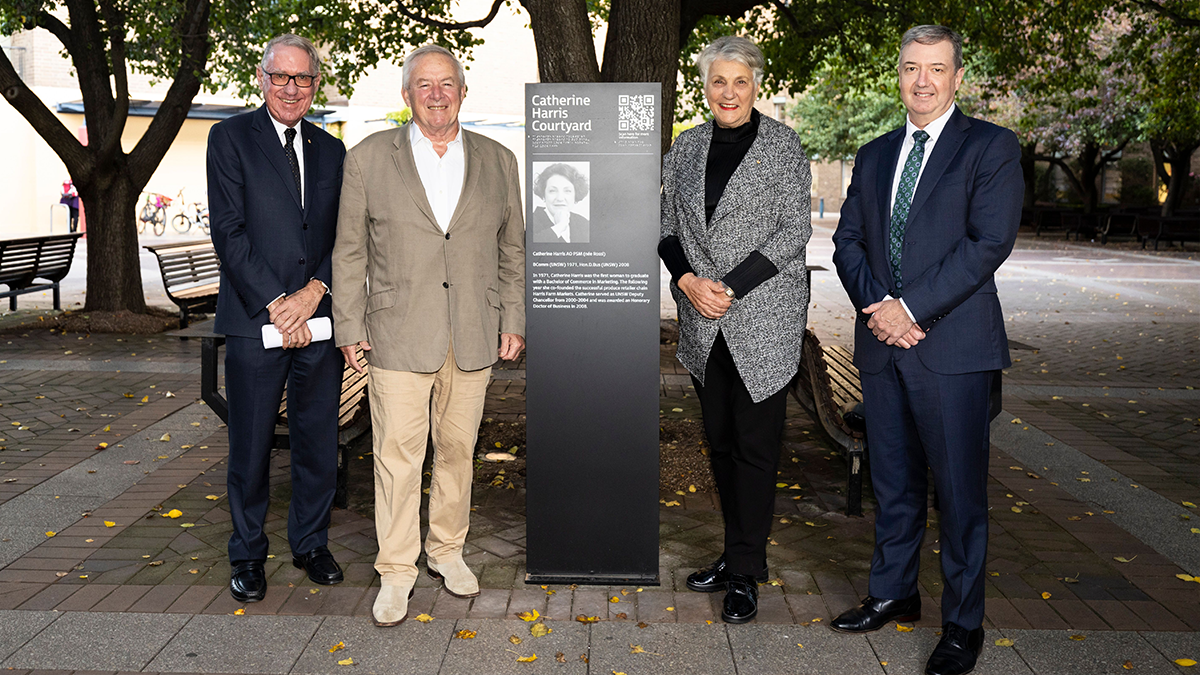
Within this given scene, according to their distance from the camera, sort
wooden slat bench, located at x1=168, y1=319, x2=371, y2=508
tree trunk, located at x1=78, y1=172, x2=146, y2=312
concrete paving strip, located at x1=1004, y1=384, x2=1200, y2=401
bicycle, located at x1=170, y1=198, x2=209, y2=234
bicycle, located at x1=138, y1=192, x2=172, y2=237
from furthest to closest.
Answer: bicycle, located at x1=170, y1=198, x2=209, y2=234 < bicycle, located at x1=138, y1=192, x2=172, y2=237 < tree trunk, located at x1=78, y1=172, x2=146, y2=312 < concrete paving strip, located at x1=1004, y1=384, x2=1200, y2=401 < wooden slat bench, located at x1=168, y1=319, x2=371, y2=508

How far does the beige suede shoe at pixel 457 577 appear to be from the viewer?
12.7 feet

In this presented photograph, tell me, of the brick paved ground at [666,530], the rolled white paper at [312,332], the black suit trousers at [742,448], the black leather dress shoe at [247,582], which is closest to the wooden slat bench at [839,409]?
the brick paved ground at [666,530]

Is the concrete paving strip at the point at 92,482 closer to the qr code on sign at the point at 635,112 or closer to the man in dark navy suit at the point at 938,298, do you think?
the qr code on sign at the point at 635,112

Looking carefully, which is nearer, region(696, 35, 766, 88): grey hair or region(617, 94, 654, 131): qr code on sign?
region(696, 35, 766, 88): grey hair

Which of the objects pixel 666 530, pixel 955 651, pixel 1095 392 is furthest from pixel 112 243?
pixel 955 651

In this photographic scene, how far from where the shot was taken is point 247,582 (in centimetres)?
384

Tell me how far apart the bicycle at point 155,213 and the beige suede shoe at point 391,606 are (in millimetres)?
27689

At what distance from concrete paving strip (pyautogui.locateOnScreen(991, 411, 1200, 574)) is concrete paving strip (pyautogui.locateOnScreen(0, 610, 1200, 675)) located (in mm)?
1138

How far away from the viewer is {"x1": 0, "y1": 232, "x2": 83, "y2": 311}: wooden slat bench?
11117 millimetres

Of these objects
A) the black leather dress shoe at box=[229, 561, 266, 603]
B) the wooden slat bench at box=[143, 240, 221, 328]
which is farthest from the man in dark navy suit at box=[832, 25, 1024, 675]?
the wooden slat bench at box=[143, 240, 221, 328]

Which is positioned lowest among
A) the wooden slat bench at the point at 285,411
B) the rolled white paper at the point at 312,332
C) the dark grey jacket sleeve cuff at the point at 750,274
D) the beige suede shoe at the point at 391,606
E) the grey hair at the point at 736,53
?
the beige suede shoe at the point at 391,606

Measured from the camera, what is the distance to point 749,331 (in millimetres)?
3664

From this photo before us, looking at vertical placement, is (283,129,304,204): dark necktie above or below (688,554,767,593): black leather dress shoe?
above

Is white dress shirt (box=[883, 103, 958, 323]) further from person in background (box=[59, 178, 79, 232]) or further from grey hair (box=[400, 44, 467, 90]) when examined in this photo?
person in background (box=[59, 178, 79, 232])
